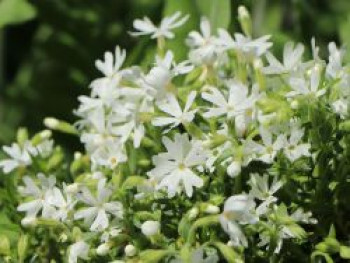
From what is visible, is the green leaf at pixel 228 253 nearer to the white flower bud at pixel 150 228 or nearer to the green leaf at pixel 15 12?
the white flower bud at pixel 150 228

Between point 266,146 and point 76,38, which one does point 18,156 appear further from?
point 76,38

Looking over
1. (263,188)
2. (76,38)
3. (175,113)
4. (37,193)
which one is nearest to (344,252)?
(263,188)

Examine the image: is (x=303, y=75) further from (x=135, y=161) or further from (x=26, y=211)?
(x=26, y=211)

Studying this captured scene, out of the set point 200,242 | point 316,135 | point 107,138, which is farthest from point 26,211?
point 316,135

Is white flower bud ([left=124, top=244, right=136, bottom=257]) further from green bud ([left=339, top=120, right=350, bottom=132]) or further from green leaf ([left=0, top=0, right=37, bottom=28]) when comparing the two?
green leaf ([left=0, top=0, right=37, bottom=28])

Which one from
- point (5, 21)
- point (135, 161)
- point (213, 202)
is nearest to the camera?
point (213, 202)

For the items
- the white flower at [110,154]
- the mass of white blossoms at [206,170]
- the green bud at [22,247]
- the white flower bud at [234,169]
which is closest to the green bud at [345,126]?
the mass of white blossoms at [206,170]

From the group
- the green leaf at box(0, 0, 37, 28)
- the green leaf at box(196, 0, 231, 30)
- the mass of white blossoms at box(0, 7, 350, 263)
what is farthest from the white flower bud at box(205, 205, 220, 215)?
the green leaf at box(0, 0, 37, 28)
